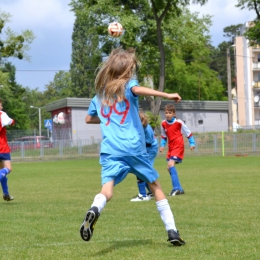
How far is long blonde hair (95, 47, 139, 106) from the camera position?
6051mm

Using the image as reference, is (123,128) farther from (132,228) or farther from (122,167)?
(132,228)

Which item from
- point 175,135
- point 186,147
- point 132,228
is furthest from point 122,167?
point 186,147

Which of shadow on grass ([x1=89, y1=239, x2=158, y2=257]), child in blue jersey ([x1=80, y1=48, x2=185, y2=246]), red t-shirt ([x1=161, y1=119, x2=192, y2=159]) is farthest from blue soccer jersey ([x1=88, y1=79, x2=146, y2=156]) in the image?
red t-shirt ([x1=161, y1=119, x2=192, y2=159])

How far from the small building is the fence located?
25.6ft

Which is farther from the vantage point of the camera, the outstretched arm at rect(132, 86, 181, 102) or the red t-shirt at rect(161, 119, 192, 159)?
the red t-shirt at rect(161, 119, 192, 159)

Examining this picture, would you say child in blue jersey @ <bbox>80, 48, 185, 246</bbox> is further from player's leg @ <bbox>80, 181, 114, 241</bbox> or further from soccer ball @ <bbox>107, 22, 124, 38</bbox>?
soccer ball @ <bbox>107, 22, 124, 38</bbox>

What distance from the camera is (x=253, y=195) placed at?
41.1 feet

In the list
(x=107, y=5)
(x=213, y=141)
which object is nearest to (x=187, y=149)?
(x=213, y=141)

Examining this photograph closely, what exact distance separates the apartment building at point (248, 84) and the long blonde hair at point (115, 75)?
7735 centimetres

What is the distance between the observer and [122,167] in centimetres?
594

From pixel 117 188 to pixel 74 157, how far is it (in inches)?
947

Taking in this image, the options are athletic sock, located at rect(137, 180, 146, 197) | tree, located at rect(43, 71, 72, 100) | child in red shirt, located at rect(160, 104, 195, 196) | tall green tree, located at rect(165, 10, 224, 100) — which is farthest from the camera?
tree, located at rect(43, 71, 72, 100)

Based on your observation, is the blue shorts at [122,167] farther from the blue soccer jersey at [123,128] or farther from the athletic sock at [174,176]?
the athletic sock at [174,176]

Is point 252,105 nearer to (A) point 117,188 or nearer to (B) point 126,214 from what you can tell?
(A) point 117,188
